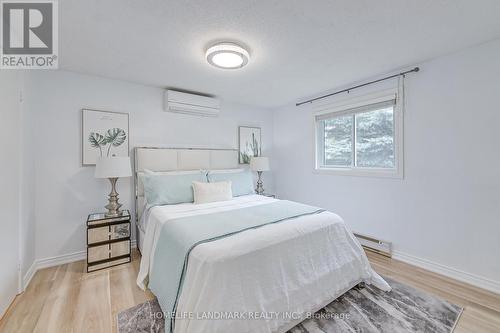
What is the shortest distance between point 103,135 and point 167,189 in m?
1.12

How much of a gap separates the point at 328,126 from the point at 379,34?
1797 mm

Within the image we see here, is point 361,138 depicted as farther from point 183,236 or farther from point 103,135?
point 103,135

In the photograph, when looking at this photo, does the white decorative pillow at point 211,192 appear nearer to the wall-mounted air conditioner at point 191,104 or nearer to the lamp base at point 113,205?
the lamp base at point 113,205

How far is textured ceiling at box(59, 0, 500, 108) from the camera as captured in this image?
154 centimetres

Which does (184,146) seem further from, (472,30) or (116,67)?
(472,30)

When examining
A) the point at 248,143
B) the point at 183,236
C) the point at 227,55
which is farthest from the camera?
the point at 248,143

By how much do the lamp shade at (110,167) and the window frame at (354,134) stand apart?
286cm

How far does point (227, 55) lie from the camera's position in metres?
2.01

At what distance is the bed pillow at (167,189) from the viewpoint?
2.54 metres

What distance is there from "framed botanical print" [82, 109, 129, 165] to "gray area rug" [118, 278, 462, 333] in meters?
1.90

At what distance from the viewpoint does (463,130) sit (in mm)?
2154

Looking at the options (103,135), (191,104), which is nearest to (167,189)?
(103,135)

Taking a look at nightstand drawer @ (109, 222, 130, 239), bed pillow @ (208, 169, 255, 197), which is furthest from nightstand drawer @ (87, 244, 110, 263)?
bed pillow @ (208, 169, 255, 197)

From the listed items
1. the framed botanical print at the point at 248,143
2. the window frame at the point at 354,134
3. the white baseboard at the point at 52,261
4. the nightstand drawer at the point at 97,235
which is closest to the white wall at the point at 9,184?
the white baseboard at the point at 52,261
